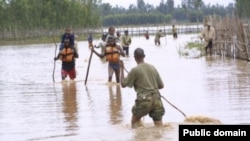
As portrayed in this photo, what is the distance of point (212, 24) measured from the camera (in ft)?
95.7

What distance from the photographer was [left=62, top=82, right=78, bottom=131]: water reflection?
11.1 meters

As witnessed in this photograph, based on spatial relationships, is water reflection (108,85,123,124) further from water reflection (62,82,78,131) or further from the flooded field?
water reflection (62,82,78,131)

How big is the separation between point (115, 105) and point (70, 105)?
40.4 inches

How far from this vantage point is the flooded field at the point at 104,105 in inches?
391

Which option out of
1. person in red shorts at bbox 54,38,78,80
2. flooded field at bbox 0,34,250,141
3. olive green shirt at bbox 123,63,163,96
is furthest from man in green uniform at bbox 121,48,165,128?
person in red shorts at bbox 54,38,78,80

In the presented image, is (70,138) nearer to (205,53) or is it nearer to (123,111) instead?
(123,111)

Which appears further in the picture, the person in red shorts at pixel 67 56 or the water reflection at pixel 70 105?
the person in red shorts at pixel 67 56

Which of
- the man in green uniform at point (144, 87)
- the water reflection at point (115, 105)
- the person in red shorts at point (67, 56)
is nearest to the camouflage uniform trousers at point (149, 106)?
the man in green uniform at point (144, 87)

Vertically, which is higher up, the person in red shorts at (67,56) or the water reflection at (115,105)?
the person in red shorts at (67,56)

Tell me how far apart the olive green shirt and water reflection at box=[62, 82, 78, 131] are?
1555mm

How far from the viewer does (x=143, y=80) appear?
30.7 ft

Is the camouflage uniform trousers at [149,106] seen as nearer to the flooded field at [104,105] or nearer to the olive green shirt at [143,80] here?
the olive green shirt at [143,80]

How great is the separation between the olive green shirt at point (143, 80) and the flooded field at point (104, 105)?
0.63 metres

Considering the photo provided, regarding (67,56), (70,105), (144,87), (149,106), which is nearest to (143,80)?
(144,87)
